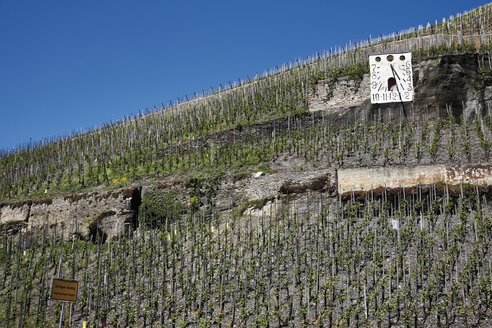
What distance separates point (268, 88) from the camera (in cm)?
3803

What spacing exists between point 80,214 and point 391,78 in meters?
19.7

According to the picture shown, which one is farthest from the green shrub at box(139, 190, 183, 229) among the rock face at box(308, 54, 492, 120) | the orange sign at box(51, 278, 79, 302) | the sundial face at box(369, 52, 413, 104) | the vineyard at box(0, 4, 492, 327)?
the orange sign at box(51, 278, 79, 302)

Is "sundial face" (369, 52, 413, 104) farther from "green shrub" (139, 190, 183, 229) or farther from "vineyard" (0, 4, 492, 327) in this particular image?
"green shrub" (139, 190, 183, 229)

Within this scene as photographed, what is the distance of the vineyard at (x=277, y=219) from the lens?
1644 centimetres

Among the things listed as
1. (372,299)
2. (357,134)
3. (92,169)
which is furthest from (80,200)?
(372,299)

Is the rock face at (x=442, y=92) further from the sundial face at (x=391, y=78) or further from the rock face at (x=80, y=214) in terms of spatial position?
the rock face at (x=80, y=214)

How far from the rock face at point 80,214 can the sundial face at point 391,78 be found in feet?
49.6

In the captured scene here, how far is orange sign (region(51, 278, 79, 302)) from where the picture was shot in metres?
11.3

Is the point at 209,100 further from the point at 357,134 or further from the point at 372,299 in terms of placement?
the point at 372,299

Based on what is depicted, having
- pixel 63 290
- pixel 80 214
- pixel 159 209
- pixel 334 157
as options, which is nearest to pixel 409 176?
pixel 334 157

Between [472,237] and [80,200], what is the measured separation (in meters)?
20.5

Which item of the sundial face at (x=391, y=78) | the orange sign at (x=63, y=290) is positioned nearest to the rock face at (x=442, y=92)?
the sundial face at (x=391, y=78)

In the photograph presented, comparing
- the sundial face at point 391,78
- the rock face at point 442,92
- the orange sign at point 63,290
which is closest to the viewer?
the orange sign at point 63,290

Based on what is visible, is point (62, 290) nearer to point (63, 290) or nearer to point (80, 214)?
point (63, 290)
